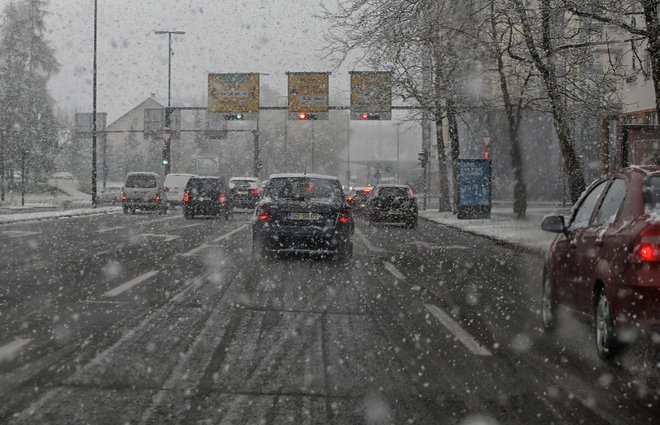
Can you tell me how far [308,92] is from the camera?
131ft

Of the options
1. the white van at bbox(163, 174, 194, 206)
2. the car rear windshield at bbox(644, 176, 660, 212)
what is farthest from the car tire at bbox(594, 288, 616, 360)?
the white van at bbox(163, 174, 194, 206)

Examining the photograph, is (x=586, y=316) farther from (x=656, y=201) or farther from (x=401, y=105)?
(x=401, y=105)

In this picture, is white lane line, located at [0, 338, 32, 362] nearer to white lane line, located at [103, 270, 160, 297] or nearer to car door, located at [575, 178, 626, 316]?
white lane line, located at [103, 270, 160, 297]

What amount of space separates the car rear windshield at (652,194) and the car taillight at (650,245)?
0.98ft

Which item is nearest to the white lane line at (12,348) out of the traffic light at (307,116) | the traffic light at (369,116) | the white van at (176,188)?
the traffic light at (369,116)

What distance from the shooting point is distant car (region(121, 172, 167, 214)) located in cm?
3550

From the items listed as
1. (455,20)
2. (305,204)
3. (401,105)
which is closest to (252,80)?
(401,105)

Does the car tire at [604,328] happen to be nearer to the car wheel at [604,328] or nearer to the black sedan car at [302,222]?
the car wheel at [604,328]

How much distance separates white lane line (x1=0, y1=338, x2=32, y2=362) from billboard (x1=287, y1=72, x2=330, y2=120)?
112 ft

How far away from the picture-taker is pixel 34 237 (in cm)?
1892

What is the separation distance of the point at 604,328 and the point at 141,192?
103 ft

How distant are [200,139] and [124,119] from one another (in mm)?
20388

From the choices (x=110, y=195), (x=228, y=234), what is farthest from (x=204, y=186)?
(x=110, y=195)

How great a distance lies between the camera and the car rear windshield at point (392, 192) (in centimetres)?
2964
